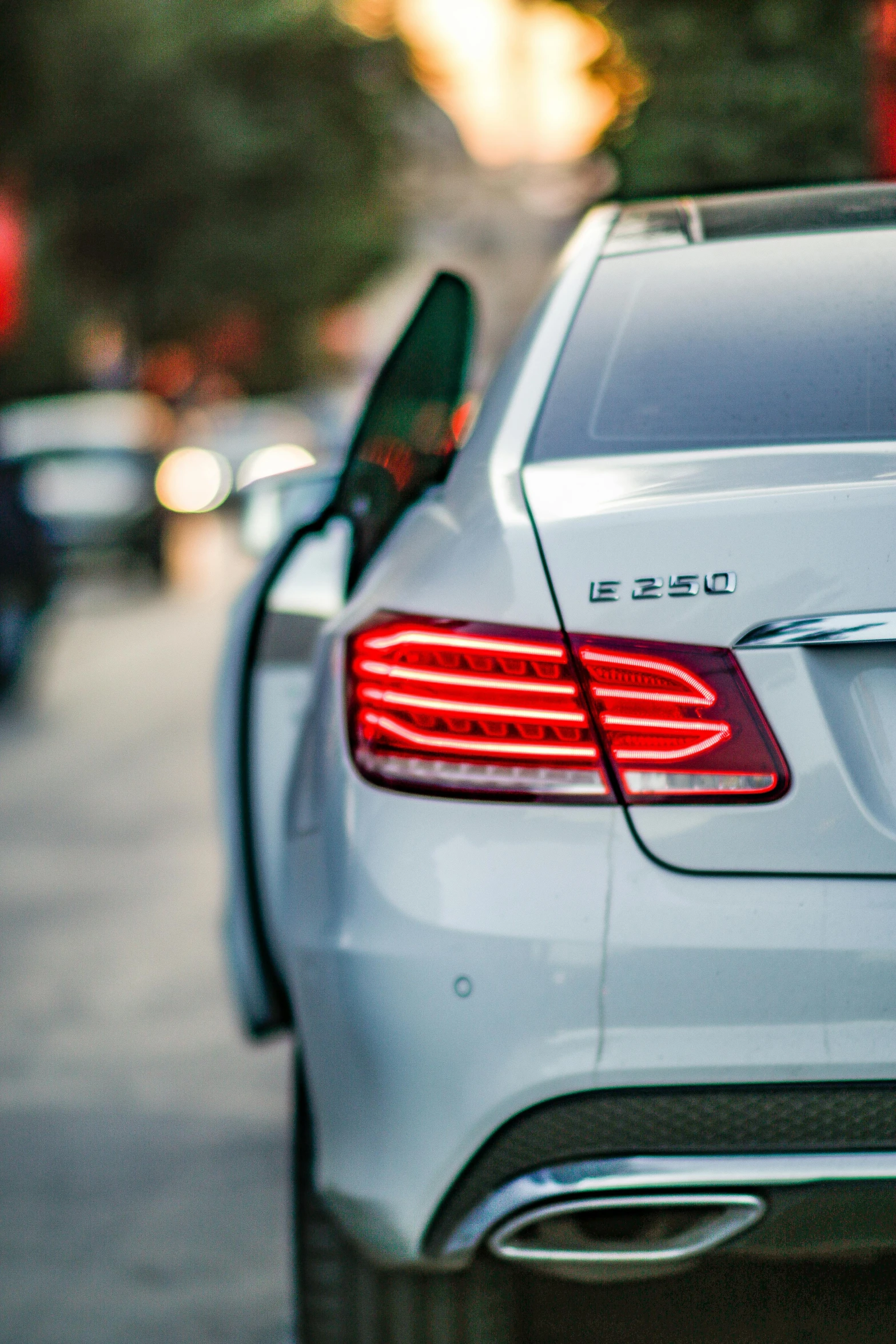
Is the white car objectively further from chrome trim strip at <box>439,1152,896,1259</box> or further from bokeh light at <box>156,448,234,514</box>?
bokeh light at <box>156,448,234,514</box>

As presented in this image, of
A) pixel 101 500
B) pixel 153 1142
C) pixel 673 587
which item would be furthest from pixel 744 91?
pixel 101 500

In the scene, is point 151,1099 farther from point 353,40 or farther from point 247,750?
point 353,40

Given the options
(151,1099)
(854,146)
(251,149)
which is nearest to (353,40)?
(251,149)

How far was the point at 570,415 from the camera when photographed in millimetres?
2506

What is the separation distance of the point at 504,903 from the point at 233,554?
2021 cm

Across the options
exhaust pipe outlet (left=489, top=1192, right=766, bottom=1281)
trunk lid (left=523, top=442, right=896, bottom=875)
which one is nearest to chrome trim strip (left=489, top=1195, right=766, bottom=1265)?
exhaust pipe outlet (left=489, top=1192, right=766, bottom=1281)

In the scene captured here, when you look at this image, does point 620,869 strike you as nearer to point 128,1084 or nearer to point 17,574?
point 128,1084

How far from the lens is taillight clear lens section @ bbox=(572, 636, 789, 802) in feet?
6.73

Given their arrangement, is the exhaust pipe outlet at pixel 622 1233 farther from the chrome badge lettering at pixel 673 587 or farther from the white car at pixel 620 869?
the chrome badge lettering at pixel 673 587

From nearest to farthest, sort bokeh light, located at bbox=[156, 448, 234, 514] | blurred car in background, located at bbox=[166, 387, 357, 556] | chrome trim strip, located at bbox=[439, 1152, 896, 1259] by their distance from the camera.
A: chrome trim strip, located at bbox=[439, 1152, 896, 1259] < blurred car in background, located at bbox=[166, 387, 357, 556] < bokeh light, located at bbox=[156, 448, 234, 514]

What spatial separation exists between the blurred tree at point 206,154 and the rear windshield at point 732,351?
106ft

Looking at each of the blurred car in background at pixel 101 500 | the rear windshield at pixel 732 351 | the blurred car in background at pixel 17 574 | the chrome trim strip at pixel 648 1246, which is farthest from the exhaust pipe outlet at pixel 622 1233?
the blurred car in background at pixel 101 500

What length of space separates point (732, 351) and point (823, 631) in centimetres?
66

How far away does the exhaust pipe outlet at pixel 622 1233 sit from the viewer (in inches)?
81.1
